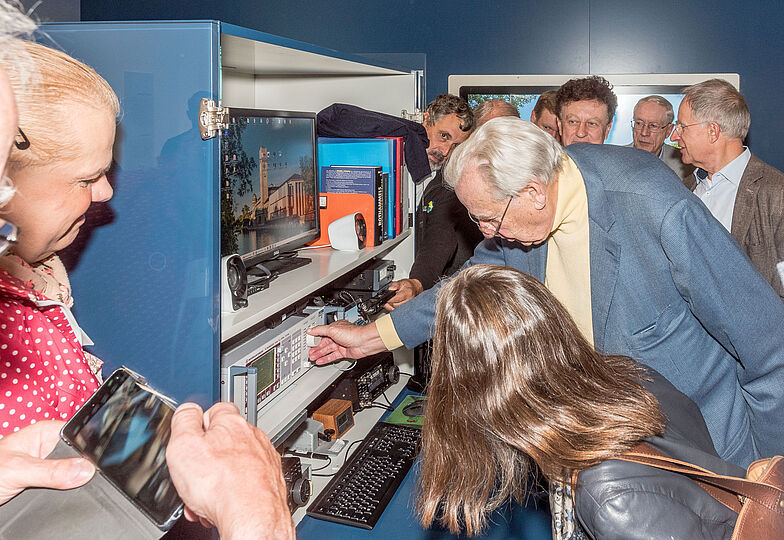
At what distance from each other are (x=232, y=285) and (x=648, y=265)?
3.23 ft

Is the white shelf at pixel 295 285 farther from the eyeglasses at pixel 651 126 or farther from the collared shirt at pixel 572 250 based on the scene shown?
the eyeglasses at pixel 651 126

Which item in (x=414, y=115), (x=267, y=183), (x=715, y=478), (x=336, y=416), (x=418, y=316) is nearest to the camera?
(x=715, y=478)

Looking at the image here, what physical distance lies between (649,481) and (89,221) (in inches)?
42.0

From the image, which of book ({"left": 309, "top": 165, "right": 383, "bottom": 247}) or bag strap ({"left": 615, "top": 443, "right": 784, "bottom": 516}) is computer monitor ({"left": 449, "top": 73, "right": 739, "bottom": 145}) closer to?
book ({"left": 309, "top": 165, "right": 383, "bottom": 247})

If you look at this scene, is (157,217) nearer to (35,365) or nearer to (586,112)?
(35,365)

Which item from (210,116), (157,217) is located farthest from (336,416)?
(210,116)

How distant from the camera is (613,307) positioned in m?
1.71

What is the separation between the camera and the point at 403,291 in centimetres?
253

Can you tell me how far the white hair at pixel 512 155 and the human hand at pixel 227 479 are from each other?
3.37 feet

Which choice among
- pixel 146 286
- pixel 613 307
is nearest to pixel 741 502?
pixel 613 307

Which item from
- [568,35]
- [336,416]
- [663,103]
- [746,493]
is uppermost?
[568,35]

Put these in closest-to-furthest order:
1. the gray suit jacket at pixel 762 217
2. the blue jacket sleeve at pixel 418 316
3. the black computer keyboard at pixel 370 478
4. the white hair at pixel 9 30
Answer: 1. the white hair at pixel 9 30
2. the black computer keyboard at pixel 370 478
3. the blue jacket sleeve at pixel 418 316
4. the gray suit jacket at pixel 762 217

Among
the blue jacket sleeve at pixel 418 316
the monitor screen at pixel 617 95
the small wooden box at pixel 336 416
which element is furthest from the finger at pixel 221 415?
the monitor screen at pixel 617 95

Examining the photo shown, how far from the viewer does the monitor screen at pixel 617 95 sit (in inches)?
154
